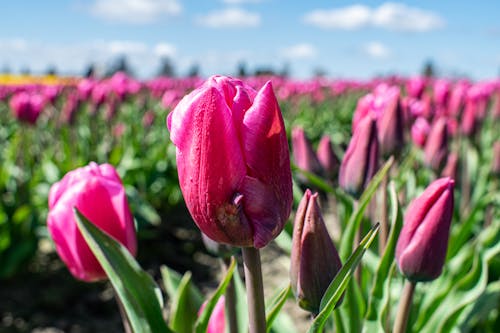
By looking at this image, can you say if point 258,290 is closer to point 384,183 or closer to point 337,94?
point 384,183

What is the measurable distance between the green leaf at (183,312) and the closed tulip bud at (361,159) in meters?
0.53

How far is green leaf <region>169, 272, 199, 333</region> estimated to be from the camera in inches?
52.1

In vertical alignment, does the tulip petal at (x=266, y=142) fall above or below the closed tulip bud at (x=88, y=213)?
above

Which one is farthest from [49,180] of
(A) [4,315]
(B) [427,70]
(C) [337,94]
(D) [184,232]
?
(B) [427,70]

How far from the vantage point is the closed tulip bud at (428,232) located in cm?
118

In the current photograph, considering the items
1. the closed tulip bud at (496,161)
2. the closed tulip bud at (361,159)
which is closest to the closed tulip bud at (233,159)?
the closed tulip bud at (361,159)

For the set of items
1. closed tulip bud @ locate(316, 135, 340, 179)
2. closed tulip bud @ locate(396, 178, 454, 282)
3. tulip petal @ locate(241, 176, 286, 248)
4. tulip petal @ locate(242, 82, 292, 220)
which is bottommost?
closed tulip bud @ locate(316, 135, 340, 179)

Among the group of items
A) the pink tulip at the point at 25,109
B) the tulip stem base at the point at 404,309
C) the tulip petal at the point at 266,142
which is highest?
the tulip petal at the point at 266,142

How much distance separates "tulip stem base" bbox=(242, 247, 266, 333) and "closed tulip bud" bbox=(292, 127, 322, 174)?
47.1 inches

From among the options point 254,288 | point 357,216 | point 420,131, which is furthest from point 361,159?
point 420,131

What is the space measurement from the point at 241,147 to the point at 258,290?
0.22 metres

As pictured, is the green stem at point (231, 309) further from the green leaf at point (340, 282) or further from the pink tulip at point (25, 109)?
the pink tulip at point (25, 109)

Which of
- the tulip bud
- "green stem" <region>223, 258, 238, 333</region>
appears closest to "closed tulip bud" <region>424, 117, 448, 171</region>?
the tulip bud

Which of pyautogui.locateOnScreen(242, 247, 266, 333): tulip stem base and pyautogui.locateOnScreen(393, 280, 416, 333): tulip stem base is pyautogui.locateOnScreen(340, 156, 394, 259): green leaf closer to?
pyautogui.locateOnScreen(393, 280, 416, 333): tulip stem base
